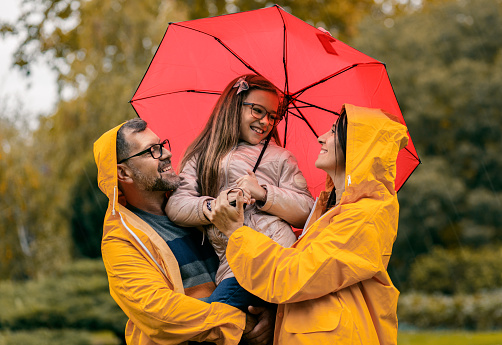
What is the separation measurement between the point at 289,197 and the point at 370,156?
2.00 ft

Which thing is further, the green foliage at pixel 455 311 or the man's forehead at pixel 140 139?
the green foliage at pixel 455 311

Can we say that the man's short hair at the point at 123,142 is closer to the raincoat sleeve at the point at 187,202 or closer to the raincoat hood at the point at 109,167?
the raincoat hood at the point at 109,167

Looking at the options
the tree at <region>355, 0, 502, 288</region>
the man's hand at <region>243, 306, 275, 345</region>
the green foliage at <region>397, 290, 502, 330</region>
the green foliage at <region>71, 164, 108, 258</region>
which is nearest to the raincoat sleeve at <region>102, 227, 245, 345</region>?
the man's hand at <region>243, 306, 275, 345</region>

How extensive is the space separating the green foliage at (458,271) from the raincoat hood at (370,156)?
13.3 m

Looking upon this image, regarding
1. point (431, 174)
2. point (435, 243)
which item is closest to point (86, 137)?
point (431, 174)

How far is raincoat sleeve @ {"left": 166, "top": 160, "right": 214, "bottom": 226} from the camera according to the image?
3565 mm

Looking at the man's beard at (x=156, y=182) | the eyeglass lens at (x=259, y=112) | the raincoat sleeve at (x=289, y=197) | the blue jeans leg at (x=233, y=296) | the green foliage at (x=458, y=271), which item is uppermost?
the eyeglass lens at (x=259, y=112)

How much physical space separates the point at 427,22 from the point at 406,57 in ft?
5.20

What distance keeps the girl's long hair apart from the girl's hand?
0.89ft

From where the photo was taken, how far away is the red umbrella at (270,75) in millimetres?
3873

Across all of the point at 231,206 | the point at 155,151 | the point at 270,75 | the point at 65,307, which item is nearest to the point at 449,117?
the point at 65,307

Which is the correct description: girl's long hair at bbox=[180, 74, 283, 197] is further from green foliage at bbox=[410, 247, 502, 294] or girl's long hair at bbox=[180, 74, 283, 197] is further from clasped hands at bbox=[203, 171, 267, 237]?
green foliage at bbox=[410, 247, 502, 294]

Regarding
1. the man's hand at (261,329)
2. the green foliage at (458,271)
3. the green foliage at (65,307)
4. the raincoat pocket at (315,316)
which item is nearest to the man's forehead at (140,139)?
the man's hand at (261,329)

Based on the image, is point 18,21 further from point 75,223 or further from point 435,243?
point 435,243
